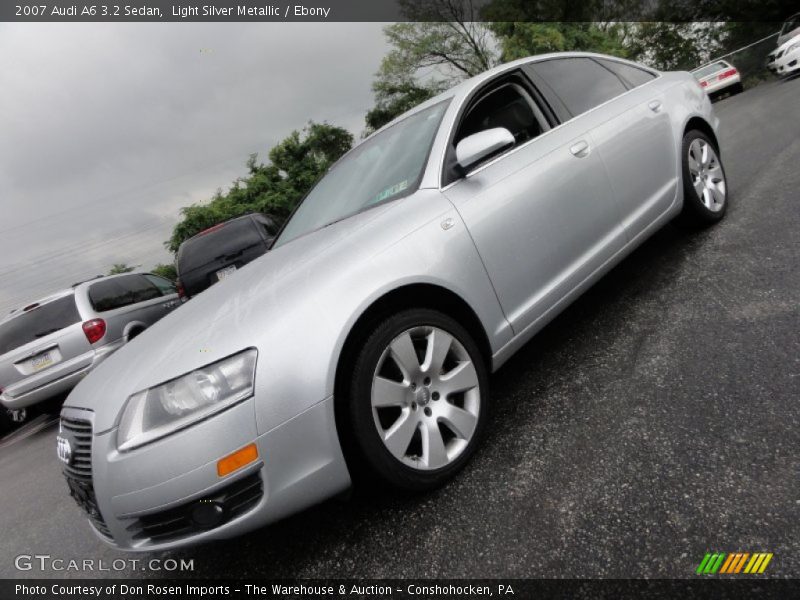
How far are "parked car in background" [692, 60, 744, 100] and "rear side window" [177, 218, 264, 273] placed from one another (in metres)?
16.9

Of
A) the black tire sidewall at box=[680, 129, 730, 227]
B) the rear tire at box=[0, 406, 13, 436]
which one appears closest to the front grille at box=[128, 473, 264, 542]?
the black tire sidewall at box=[680, 129, 730, 227]

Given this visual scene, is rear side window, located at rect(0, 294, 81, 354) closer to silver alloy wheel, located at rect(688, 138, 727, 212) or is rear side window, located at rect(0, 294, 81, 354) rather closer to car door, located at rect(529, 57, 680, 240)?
car door, located at rect(529, 57, 680, 240)

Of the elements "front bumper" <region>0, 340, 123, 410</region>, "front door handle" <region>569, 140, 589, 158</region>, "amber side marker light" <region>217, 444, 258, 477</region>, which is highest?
"front door handle" <region>569, 140, 589, 158</region>

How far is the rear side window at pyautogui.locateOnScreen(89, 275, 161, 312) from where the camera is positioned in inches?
245

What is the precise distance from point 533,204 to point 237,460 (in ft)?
5.75

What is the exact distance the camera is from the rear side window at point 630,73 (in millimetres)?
3553

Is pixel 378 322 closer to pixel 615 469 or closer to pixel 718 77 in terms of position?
pixel 615 469

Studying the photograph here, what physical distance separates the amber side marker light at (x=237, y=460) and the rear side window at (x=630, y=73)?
3.39 m

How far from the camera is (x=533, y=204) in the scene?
2.50 metres

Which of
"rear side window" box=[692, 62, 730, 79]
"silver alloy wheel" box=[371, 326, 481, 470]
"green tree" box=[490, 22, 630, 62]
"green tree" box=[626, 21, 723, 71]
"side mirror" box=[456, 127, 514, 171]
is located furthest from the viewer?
"green tree" box=[626, 21, 723, 71]

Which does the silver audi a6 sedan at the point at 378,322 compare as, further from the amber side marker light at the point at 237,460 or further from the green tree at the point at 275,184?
the green tree at the point at 275,184

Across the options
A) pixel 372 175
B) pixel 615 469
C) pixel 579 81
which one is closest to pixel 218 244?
pixel 372 175

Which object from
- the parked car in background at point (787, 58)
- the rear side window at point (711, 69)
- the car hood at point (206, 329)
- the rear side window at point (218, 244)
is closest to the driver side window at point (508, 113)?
the car hood at point (206, 329)

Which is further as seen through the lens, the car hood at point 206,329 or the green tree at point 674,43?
the green tree at point 674,43
